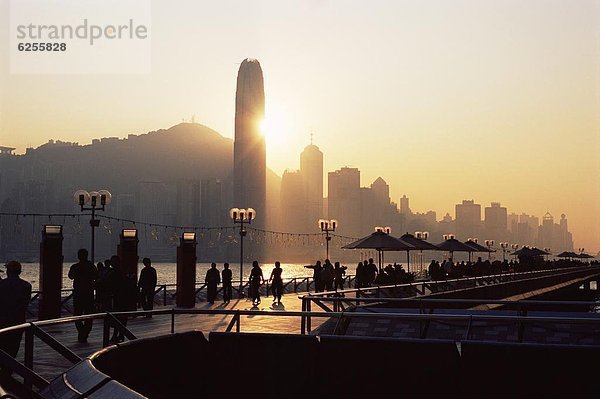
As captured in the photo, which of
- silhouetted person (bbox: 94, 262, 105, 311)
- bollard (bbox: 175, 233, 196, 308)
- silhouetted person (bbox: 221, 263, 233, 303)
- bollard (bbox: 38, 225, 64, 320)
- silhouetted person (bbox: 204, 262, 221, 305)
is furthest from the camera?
silhouetted person (bbox: 221, 263, 233, 303)

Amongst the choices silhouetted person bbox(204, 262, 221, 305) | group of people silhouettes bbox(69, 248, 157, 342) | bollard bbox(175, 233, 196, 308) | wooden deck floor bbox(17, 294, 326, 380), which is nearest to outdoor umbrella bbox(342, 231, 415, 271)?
silhouetted person bbox(204, 262, 221, 305)

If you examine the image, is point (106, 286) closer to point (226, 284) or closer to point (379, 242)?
point (226, 284)

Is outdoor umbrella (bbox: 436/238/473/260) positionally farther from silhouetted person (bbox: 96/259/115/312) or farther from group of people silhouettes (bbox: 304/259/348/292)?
silhouetted person (bbox: 96/259/115/312)

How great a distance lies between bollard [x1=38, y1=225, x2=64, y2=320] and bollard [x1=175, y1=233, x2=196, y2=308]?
23.7 feet

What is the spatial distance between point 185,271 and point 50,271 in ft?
25.1

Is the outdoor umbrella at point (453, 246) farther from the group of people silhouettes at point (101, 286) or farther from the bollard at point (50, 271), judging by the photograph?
the group of people silhouettes at point (101, 286)

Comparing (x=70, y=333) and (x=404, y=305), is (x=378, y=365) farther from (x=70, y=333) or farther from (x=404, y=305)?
(x=70, y=333)

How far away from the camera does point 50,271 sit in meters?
23.3

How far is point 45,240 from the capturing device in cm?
2325

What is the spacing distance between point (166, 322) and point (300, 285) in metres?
30.6

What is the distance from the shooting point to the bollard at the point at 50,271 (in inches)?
916

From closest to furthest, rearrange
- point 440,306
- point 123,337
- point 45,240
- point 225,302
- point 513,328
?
point 123,337, point 513,328, point 440,306, point 45,240, point 225,302

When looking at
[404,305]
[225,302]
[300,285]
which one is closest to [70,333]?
[404,305]

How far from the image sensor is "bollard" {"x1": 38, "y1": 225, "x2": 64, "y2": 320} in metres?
23.3
